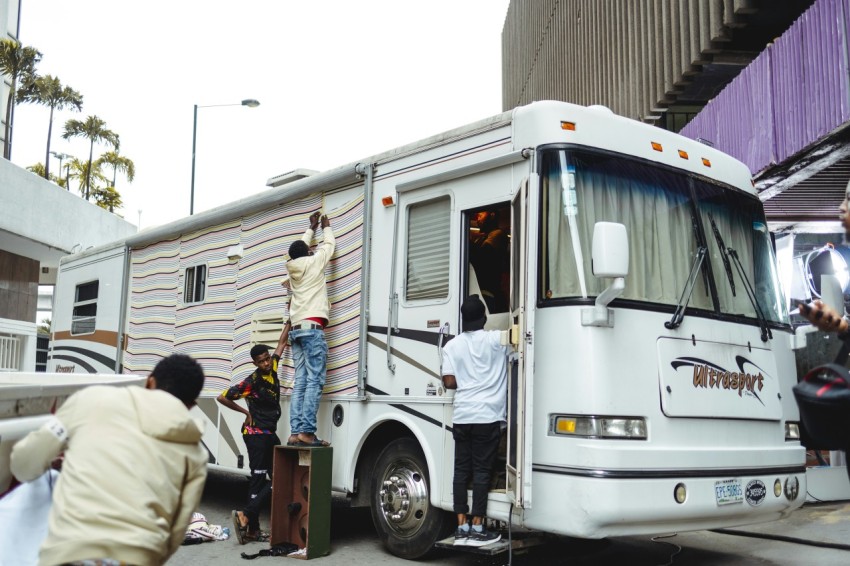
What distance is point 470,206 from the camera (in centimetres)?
680

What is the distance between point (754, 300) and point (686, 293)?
794 millimetres

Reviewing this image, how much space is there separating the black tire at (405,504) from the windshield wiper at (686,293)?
2153mm

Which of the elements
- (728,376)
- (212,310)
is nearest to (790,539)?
(728,376)

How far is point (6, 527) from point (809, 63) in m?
9.05

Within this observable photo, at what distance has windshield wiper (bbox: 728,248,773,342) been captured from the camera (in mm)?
6621

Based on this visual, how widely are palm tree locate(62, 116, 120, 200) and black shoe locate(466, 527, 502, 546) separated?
43.3 metres

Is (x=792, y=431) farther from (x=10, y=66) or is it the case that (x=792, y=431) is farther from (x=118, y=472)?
(x=10, y=66)

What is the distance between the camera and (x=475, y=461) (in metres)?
6.20

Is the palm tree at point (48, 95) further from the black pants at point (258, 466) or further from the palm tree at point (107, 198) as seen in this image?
the black pants at point (258, 466)

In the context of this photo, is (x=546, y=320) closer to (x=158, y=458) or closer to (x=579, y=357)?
(x=579, y=357)

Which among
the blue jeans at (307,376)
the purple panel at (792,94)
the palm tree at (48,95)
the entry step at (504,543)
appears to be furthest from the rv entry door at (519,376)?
the palm tree at (48,95)

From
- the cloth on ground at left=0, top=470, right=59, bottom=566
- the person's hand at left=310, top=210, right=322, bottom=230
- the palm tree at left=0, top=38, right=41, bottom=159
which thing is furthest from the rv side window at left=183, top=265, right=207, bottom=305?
the palm tree at left=0, top=38, right=41, bottom=159

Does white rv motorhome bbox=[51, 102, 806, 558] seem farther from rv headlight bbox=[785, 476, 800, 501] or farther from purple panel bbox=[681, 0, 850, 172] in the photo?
purple panel bbox=[681, 0, 850, 172]

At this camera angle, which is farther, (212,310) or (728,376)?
(212,310)
